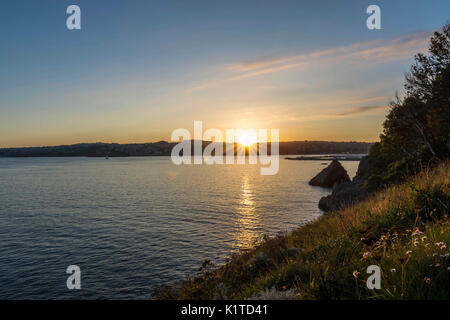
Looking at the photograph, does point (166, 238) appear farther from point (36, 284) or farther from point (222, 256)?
point (36, 284)

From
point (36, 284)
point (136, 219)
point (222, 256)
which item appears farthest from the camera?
point (136, 219)

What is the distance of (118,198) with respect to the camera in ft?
136

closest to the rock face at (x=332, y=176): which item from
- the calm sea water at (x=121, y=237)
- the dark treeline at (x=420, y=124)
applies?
the calm sea water at (x=121, y=237)

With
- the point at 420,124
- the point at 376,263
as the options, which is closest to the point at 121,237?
the point at 376,263

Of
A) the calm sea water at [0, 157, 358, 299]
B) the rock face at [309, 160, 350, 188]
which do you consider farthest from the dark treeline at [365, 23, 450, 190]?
the rock face at [309, 160, 350, 188]

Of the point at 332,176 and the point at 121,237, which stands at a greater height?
the point at 332,176

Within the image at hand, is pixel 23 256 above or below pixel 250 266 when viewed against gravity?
below

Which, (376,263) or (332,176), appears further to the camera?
(332,176)

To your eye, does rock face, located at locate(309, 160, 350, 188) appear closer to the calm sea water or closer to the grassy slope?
the calm sea water

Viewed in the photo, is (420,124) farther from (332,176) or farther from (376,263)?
(332,176)
